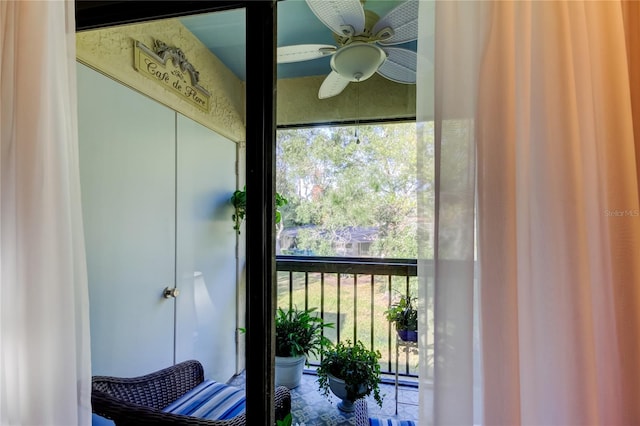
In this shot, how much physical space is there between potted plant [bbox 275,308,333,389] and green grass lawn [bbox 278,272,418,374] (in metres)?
0.05

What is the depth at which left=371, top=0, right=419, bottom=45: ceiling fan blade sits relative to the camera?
1.40m

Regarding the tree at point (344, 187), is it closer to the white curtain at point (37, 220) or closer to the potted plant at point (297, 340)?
the potted plant at point (297, 340)

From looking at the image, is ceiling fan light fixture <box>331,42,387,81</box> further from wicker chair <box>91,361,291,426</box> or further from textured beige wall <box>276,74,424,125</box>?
wicker chair <box>91,361,291,426</box>

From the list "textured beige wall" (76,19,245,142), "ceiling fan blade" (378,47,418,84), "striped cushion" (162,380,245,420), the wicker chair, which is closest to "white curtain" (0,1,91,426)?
the wicker chair

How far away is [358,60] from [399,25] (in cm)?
31

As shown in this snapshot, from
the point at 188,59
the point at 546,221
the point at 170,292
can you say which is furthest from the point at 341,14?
the point at 170,292

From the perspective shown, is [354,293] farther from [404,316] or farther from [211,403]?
[211,403]

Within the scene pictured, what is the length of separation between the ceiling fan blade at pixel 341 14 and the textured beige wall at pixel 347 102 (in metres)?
0.32

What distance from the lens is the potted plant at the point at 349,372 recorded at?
1.72 m

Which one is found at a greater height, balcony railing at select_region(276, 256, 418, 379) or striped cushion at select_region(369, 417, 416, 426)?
balcony railing at select_region(276, 256, 418, 379)

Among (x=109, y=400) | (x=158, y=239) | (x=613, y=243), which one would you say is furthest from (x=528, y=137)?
(x=158, y=239)

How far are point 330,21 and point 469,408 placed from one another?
164 centimetres

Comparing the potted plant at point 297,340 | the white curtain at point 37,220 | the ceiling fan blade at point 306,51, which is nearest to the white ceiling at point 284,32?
the ceiling fan blade at point 306,51

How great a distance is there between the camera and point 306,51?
170 cm
